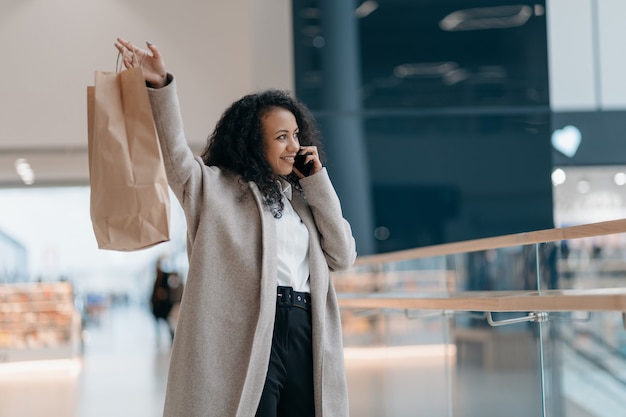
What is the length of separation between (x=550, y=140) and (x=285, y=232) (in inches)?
319

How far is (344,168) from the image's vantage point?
1002cm

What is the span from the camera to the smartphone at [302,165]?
265 cm

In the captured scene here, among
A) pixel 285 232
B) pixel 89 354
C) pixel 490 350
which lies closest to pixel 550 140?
pixel 490 350

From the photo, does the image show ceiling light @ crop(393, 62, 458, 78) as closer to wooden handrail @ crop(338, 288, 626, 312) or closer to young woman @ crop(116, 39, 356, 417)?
wooden handrail @ crop(338, 288, 626, 312)

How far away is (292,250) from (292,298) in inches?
5.6

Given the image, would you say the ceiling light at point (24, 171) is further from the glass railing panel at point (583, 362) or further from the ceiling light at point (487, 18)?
the glass railing panel at point (583, 362)

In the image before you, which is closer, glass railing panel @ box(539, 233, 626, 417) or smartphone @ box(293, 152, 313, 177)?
smartphone @ box(293, 152, 313, 177)

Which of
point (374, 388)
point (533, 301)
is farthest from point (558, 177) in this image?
point (533, 301)

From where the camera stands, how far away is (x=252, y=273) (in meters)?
2.39

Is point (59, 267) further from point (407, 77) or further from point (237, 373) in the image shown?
point (237, 373)

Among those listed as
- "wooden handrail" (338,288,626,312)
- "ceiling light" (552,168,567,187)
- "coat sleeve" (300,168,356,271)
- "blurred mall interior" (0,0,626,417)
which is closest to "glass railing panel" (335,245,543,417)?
"wooden handrail" (338,288,626,312)

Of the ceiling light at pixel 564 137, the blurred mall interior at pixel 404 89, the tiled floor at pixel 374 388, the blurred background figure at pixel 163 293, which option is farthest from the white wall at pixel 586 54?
the blurred background figure at pixel 163 293

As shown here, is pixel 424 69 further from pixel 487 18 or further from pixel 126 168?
pixel 126 168

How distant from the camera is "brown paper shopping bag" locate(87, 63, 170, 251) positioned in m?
2.29
